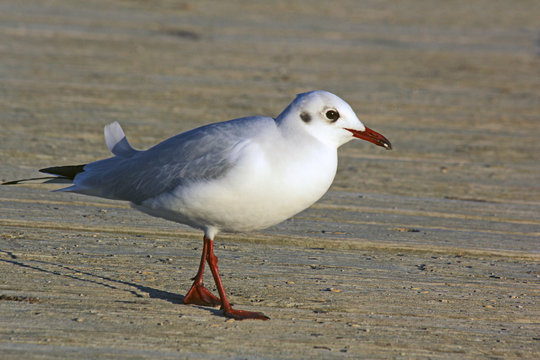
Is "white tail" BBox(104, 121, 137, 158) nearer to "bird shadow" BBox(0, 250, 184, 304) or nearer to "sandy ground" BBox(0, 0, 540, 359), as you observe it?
"sandy ground" BBox(0, 0, 540, 359)

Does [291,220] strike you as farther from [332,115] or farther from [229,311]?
[229,311]

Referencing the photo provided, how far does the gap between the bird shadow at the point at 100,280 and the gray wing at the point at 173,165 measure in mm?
337

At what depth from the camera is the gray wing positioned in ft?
10.7

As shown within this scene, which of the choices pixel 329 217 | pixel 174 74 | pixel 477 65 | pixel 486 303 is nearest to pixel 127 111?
pixel 174 74

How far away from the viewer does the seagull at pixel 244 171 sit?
318 centimetres

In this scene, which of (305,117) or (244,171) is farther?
(305,117)

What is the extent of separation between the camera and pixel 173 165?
341 centimetres

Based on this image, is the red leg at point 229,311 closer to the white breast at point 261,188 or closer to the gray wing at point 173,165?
the white breast at point 261,188

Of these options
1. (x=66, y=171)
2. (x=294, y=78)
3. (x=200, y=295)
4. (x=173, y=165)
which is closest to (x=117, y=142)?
(x=66, y=171)

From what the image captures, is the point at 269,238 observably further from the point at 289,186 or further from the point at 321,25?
the point at 321,25

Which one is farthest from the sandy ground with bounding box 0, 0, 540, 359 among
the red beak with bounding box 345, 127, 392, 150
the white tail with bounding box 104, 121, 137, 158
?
the red beak with bounding box 345, 127, 392, 150

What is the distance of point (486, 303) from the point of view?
135 inches

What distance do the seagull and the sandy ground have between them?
304mm

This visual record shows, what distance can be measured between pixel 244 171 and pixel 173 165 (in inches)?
15.1
